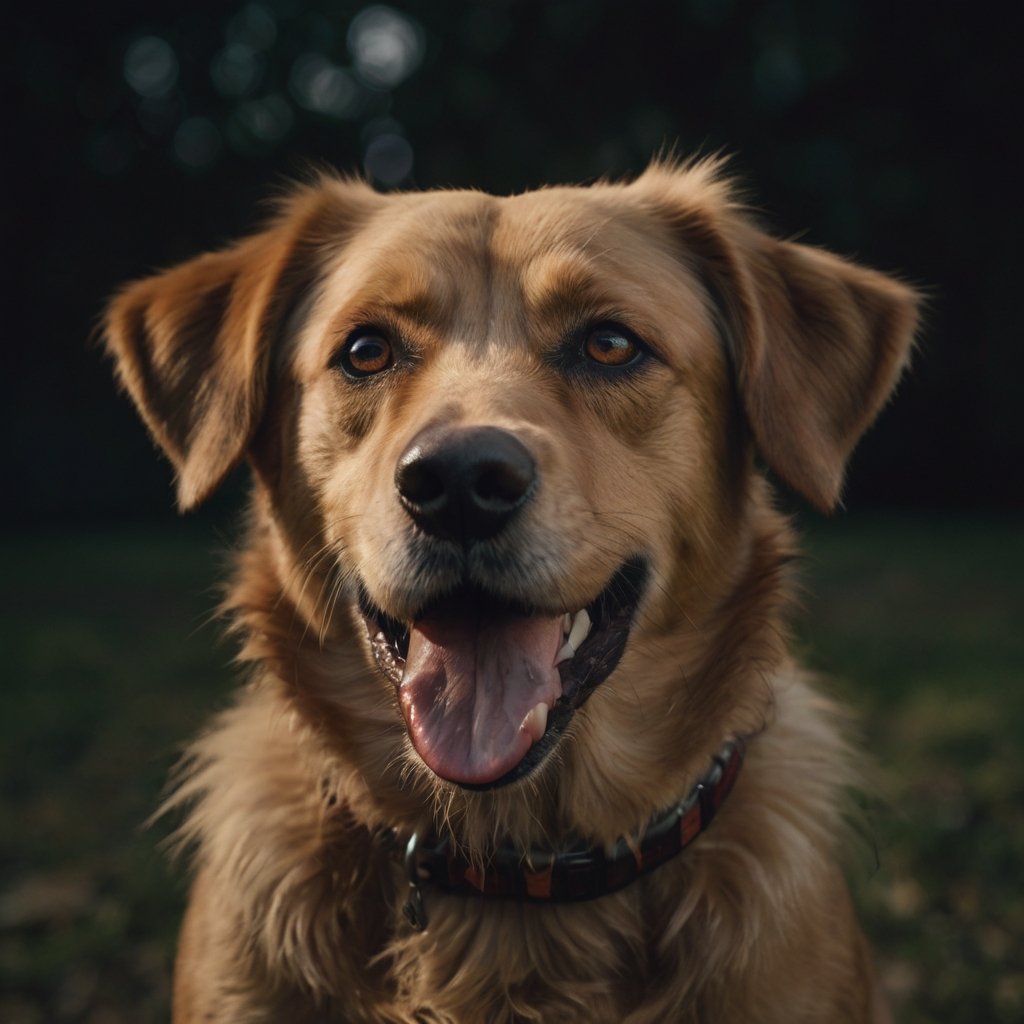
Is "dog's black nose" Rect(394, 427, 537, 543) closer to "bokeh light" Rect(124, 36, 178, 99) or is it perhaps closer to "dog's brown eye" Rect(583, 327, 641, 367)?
"dog's brown eye" Rect(583, 327, 641, 367)

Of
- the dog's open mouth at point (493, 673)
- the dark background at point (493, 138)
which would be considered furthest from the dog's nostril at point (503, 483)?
the dark background at point (493, 138)

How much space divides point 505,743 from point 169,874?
271 centimetres

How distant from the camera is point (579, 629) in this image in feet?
8.75

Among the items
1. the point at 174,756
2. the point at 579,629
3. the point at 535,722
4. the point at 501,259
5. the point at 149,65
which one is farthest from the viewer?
the point at 149,65

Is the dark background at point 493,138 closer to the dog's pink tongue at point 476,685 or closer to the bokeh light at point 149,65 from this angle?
the bokeh light at point 149,65

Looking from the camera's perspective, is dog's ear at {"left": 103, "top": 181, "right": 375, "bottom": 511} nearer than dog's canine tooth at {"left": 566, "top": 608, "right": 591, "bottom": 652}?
No

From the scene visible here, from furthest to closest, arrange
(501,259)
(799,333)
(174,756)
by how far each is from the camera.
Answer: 1. (174,756)
2. (799,333)
3. (501,259)

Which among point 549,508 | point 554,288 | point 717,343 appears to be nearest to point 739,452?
point 717,343

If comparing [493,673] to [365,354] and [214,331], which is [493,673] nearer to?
[365,354]

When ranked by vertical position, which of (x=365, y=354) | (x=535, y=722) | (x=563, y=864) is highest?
(x=365, y=354)

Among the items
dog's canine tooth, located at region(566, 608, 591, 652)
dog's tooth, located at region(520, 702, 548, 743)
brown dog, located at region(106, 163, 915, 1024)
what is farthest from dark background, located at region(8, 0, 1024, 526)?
dog's tooth, located at region(520, 702, 548, 743)

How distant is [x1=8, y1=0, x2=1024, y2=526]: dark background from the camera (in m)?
14.5

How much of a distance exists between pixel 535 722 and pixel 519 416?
66 centimetres

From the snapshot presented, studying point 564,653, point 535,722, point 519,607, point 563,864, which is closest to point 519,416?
point 519,607
